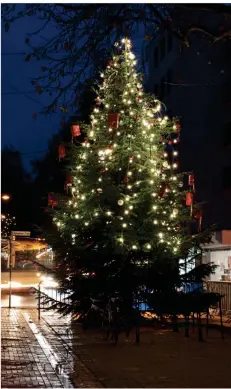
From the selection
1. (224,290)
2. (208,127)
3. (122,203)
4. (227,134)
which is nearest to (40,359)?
(122,203)

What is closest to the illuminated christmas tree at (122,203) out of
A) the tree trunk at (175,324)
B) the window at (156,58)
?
the tree trunk at (175,324)

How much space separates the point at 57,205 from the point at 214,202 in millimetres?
→ 16247

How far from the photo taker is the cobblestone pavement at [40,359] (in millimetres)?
9695

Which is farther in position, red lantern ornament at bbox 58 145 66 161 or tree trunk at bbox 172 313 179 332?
red lantern ornament at bbox 58 145 66 161

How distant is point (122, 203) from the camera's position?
1521 cm

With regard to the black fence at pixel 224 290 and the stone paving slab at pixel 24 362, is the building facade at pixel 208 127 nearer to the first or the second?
the black fence at pixel 224 290

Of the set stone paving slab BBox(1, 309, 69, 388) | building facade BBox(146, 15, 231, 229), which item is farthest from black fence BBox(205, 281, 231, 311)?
building facade BBox(146, 15, 231, 229)

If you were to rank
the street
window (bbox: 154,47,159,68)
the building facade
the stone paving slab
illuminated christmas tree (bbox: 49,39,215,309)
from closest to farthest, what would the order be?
the stone paving slab < illuminated christmas tree (bbox: 49,39,215,309) < the building facade < the street < window (bbox: 154,47,159,68)

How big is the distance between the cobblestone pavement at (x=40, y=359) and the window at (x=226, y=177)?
15.0m

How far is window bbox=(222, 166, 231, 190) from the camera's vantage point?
3106 cm

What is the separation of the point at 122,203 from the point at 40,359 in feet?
15.3

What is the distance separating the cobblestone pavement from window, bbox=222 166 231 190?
49.3 feet

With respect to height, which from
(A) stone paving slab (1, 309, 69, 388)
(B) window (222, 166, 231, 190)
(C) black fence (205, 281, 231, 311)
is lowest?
(A) stone paving slab (1, 309, 69, 388)

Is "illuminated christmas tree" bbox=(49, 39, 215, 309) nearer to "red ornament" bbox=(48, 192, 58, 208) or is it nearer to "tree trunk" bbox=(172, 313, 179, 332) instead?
"red ornament" bbox=(48, 192, 58, 208)
